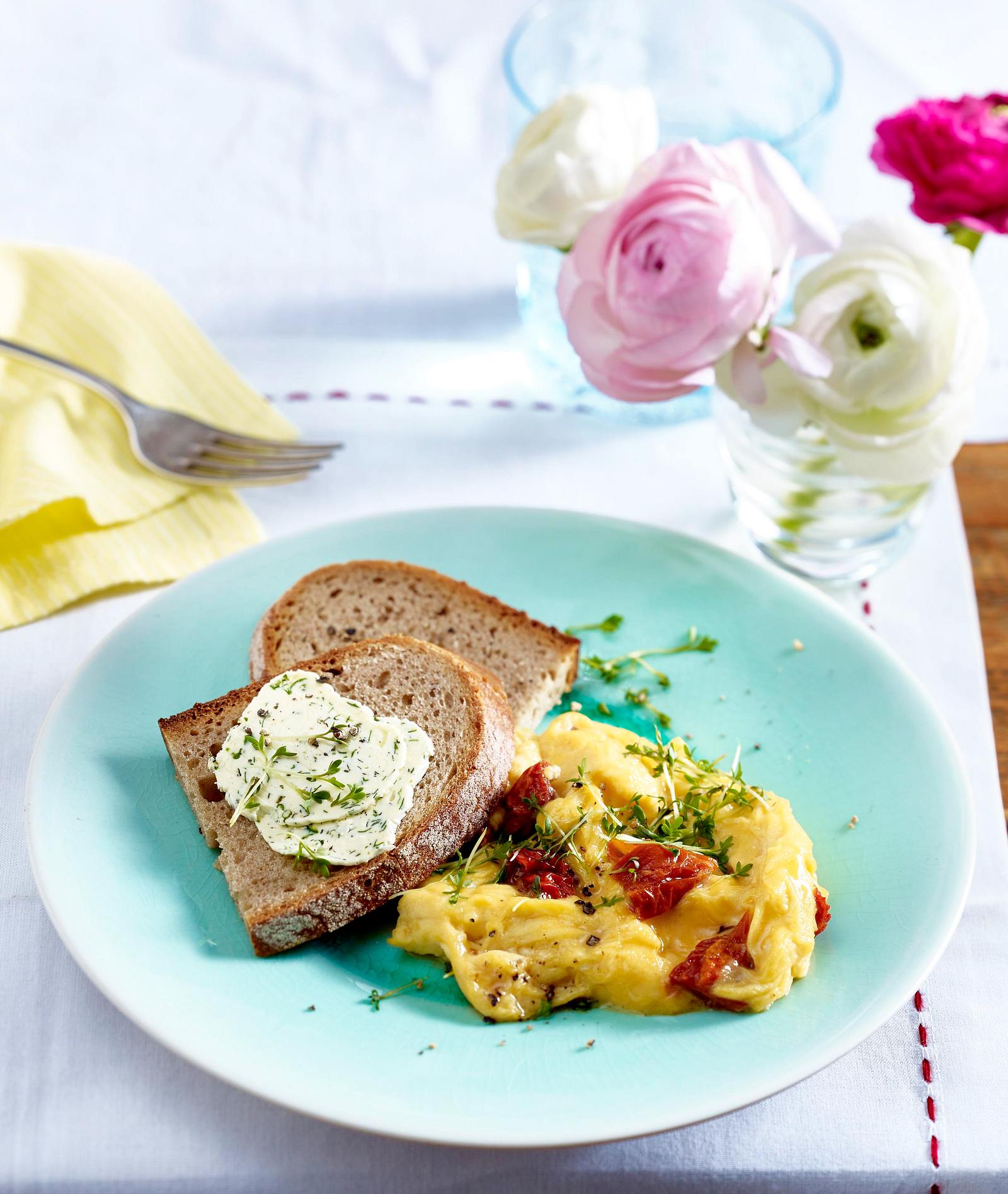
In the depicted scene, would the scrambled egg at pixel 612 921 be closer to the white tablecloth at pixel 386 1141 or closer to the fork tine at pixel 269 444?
the white tablecloth at pixel 386 1141

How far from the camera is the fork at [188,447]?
3486mm

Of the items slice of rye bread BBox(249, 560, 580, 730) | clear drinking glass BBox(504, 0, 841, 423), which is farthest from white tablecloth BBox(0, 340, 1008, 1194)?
clear drinking glass BBox(504, 0, 841, 423)

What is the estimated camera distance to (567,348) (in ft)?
12.6

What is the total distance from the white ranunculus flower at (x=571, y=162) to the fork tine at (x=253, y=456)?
0.90 m

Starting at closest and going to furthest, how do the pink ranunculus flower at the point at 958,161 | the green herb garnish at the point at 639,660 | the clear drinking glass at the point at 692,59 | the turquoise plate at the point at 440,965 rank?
the turquoise plate at the point at 440,965, the pink ranunculus flower at the point at 958,161, the green herb garnish at the point at 639,660, the clear drinking glass at the point at 692,59

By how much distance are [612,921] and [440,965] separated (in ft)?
1.09

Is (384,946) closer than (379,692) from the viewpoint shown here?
Yes

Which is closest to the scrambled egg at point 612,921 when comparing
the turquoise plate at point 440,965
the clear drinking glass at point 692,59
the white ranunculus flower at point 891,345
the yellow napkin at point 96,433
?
the turquoise plate at point 440,965

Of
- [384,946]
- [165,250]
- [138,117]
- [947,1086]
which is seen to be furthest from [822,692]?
[138,117]

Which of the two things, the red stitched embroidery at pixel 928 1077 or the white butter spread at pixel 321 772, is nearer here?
the red stitched embroidery at pixel 928 1077

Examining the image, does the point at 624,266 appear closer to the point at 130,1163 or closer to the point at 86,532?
the point at 86,532

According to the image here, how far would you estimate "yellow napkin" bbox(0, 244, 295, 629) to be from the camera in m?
3.20

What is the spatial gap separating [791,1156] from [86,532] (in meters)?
2.26

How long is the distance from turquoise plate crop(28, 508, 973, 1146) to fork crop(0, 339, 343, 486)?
450 mm
